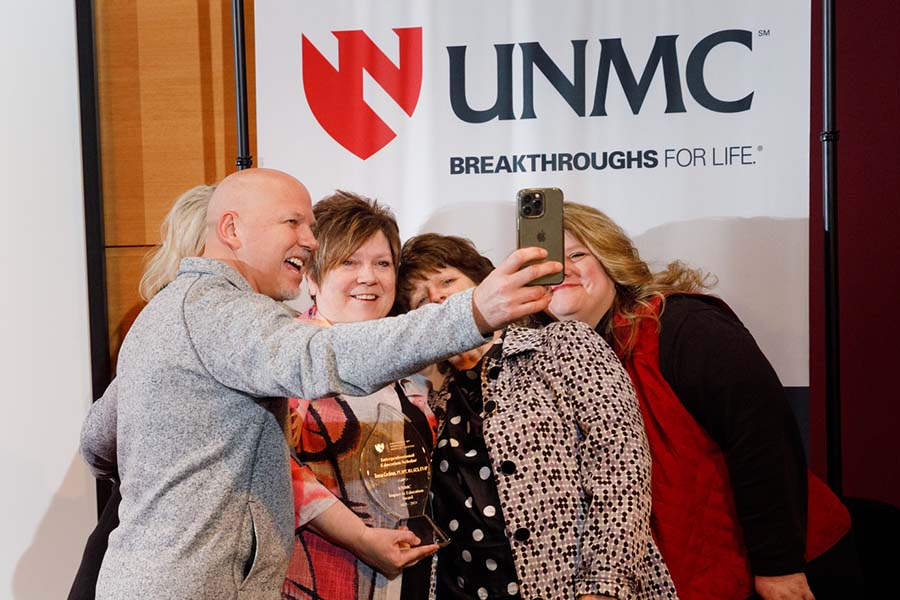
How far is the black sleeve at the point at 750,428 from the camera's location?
7.01 feet

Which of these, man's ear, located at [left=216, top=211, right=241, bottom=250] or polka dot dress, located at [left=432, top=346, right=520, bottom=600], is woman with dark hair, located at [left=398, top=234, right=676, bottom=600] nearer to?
polka dot dress, located at [left=432, top=346, right=520, bottom=600]

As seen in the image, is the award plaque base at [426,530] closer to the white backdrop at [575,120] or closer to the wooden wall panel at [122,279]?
the white backdrop at [575,120]

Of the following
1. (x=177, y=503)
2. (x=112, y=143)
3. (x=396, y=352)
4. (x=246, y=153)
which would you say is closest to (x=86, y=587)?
(x=177, y=503)

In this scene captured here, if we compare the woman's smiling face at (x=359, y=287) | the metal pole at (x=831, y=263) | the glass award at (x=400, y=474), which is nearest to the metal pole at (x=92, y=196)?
the woman's smiling face at (x=359, y=287)

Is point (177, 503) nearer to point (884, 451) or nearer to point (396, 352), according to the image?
point (396, 352)

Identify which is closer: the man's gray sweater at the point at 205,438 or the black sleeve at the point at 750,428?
the man's gray sweater at the point at 205,438

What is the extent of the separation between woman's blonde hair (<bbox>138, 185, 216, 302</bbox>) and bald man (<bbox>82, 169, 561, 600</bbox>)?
1.80ft

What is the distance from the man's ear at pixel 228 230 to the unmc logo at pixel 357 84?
1.20 meters

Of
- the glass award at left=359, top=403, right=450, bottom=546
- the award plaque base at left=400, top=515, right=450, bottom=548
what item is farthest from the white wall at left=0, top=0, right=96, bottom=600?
the award plaque base at left=400, top=515, right=450, bottom=548

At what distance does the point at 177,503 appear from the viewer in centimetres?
144

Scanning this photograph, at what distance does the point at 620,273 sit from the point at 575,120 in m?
0.58

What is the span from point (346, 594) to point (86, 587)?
0.59 meters

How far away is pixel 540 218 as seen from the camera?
1600mm

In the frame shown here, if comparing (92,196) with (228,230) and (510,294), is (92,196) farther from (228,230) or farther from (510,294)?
(510,294)
